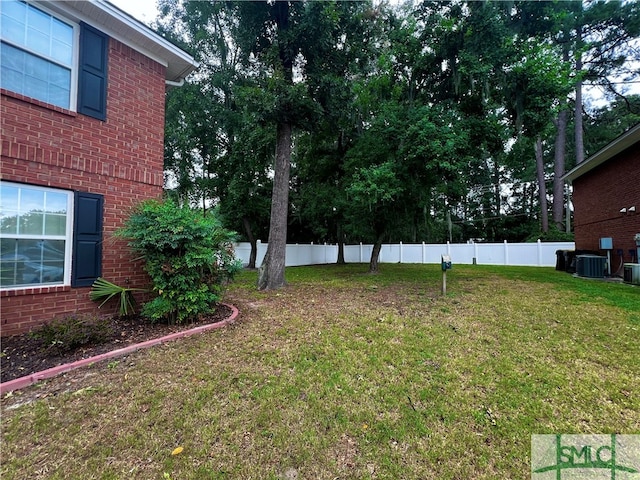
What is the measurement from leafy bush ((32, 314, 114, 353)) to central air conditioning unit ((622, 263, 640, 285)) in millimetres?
12648

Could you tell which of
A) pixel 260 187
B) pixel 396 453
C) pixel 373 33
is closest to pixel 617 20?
pixel 373 33

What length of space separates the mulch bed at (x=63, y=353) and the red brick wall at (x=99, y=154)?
43cm

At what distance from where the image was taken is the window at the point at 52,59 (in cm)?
385

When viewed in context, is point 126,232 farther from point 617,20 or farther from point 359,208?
point 617,20

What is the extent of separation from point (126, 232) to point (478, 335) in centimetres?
539

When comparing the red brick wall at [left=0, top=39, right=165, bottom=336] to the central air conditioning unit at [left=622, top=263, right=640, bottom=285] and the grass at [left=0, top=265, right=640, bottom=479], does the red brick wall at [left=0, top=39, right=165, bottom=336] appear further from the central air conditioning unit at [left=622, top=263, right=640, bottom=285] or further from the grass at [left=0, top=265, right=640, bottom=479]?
the central air conditioning unit at [left=622, top=263, right=640, bottom=285]

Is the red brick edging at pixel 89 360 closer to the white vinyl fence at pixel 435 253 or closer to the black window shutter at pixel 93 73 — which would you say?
the black window shutter at pixel 93 73

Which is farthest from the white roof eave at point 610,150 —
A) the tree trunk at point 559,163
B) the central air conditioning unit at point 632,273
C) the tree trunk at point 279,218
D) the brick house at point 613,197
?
the tree trunk at point 279,218

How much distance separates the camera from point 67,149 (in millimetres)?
4234

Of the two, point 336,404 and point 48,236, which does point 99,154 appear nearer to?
point 48,236

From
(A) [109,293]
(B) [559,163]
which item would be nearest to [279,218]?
(A) [109,293]

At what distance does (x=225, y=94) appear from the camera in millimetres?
13836

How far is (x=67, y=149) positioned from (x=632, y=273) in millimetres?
13687

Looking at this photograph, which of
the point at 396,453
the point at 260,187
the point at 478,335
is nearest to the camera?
the point at 396,453
